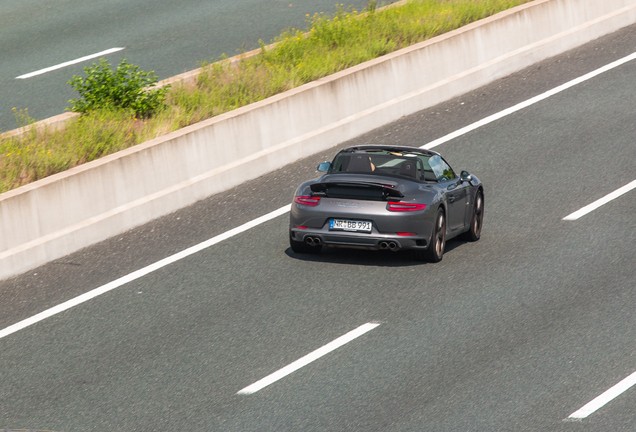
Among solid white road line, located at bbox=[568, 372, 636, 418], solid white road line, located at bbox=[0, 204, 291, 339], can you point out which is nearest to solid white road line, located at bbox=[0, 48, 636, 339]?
solid white road line, located at bbox=[0, 204, 291, 339]

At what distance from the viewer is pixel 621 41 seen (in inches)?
901

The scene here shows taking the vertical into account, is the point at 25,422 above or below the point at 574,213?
above

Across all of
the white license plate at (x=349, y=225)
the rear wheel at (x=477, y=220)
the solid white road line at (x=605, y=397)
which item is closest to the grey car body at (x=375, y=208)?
the white license plate at (x=349, y=225)

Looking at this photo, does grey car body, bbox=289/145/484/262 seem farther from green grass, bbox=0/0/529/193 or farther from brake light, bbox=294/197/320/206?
green grass, bbox=0/0/529/193

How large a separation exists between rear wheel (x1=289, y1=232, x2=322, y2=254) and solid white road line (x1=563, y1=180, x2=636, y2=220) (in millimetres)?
3752

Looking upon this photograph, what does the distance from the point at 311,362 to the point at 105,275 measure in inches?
149

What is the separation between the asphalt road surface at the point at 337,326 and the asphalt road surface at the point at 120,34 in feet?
20.6

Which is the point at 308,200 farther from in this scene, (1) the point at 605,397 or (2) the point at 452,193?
(1) the point at 605,397

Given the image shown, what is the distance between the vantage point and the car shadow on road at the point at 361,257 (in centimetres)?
1189

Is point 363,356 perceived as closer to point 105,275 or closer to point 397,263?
point 397,263

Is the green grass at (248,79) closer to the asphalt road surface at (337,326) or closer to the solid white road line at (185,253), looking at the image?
the asphalt road surface at (337,326)

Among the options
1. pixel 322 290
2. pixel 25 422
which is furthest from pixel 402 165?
pixel 25 422

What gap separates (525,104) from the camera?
19.1 m

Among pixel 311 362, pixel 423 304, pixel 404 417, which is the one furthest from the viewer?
pixel 423 304
